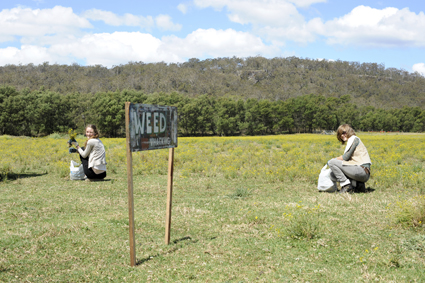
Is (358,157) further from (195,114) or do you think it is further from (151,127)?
(195,114)

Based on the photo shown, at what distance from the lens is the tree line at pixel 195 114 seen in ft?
210

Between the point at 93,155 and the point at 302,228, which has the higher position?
the point at 93,155

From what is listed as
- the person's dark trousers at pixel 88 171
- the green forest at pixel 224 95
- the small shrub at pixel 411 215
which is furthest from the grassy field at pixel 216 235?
the green forest at pixel 224 95

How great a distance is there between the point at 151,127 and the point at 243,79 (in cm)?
17378

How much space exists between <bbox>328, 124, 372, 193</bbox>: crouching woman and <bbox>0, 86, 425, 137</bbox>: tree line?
61450 millimetres

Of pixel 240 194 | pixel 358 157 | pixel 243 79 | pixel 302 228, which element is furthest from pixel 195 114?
pixel 243 79

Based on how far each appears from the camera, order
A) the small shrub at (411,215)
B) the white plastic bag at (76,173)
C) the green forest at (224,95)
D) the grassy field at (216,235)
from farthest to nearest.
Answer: the green forest at (224,95) → the white plastic bag at (76,173) → the small shrub at (411,215) → the grassy field at (216,235)

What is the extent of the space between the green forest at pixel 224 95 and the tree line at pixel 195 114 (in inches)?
8.9

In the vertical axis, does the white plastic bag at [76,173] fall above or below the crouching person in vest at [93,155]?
below

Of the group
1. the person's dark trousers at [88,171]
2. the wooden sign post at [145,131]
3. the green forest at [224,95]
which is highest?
the green forest at [224,95]

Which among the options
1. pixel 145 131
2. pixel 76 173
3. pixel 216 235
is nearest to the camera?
pixel 145 131

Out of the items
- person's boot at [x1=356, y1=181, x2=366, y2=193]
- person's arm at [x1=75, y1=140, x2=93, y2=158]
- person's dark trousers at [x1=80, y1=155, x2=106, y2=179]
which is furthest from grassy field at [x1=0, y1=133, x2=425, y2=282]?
person's arm at [x1=75, y1=140, x2=93, y2=158]

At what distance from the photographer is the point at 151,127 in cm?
450

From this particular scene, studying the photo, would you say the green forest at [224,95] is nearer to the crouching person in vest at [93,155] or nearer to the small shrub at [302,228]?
the crouching person in vest at [93,155]
